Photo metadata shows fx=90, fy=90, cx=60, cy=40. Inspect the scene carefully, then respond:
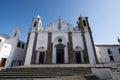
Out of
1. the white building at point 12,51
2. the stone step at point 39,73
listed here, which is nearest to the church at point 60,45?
the white building at point 12,51

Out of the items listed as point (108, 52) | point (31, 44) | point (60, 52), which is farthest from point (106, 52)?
point (31, 44)

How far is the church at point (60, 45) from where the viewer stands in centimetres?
1784

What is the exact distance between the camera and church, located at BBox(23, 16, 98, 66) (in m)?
17.8

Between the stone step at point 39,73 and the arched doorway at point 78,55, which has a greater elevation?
the arched doorway at point 78,55

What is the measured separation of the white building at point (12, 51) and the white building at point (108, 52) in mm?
22623

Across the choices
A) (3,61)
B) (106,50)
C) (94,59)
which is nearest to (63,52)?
(94,59)

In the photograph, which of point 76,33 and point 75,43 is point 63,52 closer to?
point 75,43

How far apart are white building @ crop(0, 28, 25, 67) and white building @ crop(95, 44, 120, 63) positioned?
22623mm

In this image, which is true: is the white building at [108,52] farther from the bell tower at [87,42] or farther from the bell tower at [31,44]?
the bell tower at [31,44]

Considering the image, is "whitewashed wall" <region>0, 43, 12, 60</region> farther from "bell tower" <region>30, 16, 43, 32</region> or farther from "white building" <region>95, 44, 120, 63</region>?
"white building" <region>95, 44, 120, 63</region>

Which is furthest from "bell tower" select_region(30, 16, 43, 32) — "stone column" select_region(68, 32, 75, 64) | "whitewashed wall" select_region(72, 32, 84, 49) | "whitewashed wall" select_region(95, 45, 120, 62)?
"whitewashed wall" select_region(95, 45, 120, 62)

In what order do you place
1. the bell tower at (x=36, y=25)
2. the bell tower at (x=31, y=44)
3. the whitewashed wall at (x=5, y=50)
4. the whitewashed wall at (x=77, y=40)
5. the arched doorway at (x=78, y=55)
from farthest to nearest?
the bell tower at (x=36, y=25) → the whitewashed wall at (x=5, y=50) → the whitewashed wall at (x=77, y=40) → the arched doorway at (x=78, y=55) → the bell tower at (x=31, y=44)

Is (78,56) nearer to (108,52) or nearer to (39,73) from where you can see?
(39,73)

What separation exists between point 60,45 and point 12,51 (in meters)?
12.0
